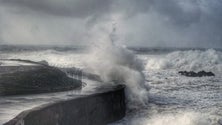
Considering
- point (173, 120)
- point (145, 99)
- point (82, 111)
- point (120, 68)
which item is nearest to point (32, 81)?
point (82, 111)

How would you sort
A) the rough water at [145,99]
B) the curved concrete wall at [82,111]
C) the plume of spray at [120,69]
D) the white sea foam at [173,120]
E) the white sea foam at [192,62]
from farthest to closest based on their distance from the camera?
1. the white sea foam at [192,62]
2. the plume of spray at [120,69]
3. the white sea foam at [173,120]
4. the rough water at [145,99]
5. the curved concrete wall at [82,111]

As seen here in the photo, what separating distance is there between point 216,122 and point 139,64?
9.93 meters

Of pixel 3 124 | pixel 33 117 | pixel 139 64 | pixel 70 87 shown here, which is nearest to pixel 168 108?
pixel 70 87

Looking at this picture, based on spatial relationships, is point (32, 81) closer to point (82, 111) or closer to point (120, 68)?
point (82, 111)

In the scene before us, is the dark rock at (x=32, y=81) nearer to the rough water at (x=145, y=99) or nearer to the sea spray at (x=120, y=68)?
the rough water at (x=145, y=99)

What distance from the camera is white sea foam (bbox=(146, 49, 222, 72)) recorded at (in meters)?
51.5

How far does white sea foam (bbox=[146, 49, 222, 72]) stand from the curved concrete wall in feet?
113

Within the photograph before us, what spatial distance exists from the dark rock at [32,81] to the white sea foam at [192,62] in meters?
33.2

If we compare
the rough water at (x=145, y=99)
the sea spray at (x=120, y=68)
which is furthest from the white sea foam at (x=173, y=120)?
the sea spray at (x=120, y=68)

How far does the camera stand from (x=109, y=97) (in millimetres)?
15969

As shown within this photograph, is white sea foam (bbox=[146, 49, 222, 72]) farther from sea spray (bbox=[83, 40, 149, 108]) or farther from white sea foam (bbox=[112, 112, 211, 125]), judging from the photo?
white sea foam (bbox=[112, 112, 211, 125])

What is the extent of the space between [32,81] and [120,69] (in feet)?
24.2

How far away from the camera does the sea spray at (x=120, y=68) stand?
20.3 meters

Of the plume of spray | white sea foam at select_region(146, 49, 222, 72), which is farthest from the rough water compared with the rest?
white sea foam at select_region(146, 49, 222, 72)
